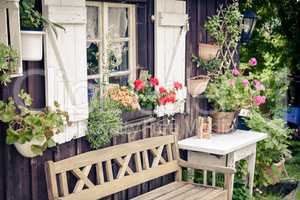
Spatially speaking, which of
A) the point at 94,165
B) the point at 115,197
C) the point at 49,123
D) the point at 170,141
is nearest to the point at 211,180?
the point at 170,141

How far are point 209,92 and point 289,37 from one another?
13.7 ft

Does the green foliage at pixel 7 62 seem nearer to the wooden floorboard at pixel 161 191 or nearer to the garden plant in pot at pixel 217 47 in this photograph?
the wooden floorboard at pixel 161 191

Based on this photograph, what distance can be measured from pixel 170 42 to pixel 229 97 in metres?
1.00

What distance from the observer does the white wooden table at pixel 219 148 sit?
4.82 metres

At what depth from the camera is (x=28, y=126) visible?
3.03m

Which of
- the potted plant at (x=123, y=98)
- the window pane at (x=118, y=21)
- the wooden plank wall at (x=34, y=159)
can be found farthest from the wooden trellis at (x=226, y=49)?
the potted plant at (x=123, y=98)

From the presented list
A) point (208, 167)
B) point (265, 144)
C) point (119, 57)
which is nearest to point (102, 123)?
point (119, 57)

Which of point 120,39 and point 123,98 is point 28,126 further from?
point 120,39

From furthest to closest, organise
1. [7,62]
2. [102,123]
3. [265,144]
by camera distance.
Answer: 1. [265,144]
2. [102,123]
3. [7,62]

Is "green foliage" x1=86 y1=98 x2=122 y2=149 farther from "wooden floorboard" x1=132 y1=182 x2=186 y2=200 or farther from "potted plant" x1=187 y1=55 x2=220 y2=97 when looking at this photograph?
"potted plant" x1=187 y1=55 x2=220 y2=97

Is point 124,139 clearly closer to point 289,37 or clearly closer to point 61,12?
point 61,12

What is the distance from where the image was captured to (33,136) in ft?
9.76

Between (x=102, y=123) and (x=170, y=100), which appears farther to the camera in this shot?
(x=170, y=100)

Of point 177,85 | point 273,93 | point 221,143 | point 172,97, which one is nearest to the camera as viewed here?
point 172,97
